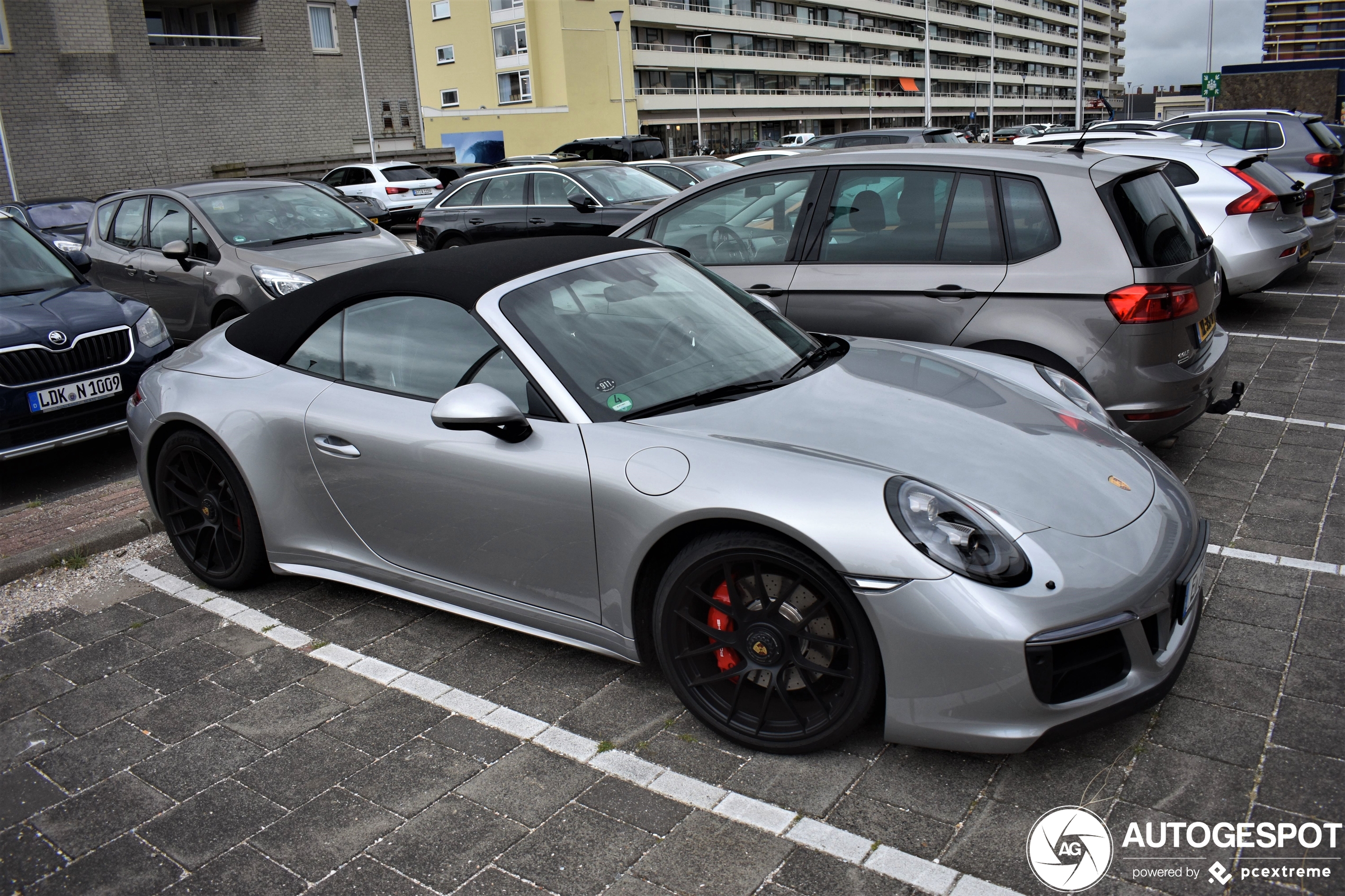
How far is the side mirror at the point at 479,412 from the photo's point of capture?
10.4 feet

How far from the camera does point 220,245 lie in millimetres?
8469

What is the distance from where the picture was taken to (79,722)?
340 centimetres

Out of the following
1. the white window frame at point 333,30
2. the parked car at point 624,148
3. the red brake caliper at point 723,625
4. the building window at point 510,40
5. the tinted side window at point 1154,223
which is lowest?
the red brake caliper at point 723,625

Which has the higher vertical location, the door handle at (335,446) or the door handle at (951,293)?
the door handle at (951,293)

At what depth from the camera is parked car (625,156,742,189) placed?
15500mm

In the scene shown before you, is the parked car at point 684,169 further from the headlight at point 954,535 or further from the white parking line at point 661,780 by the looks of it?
the headlight at point 954,535

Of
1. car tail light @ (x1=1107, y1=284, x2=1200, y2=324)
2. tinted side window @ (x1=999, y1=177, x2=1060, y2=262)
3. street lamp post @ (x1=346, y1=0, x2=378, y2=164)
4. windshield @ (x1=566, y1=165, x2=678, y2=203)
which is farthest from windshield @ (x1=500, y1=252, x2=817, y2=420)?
street lamp post @ (x1=346, y1=0, x2=378, y2=164)

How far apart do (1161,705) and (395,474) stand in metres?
2.61

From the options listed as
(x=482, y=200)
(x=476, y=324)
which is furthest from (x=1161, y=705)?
(x=482, y=200)

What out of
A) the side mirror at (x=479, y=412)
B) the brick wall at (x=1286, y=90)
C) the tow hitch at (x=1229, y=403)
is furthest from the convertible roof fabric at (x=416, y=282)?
the brick wall at (x=1286, y=90)

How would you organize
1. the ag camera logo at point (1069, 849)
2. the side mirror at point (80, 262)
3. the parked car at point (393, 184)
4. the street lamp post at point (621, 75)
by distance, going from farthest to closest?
the street lamp post at point (621, 75) → the parked car at point (393, 184) → the side mirror at point (80, 262) → the ag camera logo at point (1069, 849)

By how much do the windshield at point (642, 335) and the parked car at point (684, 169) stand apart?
10.7 meters

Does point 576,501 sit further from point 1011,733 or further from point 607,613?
point 1011,733

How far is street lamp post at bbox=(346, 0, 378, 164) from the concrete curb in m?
24.9
